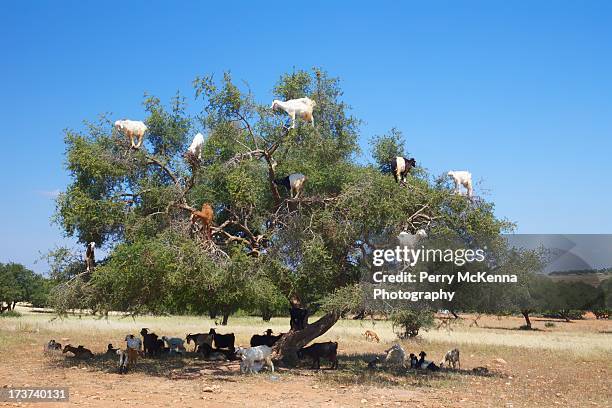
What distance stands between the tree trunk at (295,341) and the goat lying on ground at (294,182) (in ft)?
15.7

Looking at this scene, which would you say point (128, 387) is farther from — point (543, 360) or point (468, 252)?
point (543, 360)

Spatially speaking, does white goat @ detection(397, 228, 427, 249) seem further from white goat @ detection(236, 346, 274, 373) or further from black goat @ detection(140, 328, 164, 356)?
black goat @ detection(140, 328, 164, 356)

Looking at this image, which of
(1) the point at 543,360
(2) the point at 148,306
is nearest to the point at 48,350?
(2) the point at 148,306

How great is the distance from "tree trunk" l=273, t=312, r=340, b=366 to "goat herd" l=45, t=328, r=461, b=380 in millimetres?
325

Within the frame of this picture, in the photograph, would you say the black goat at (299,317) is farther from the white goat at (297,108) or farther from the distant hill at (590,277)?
the distant hill at (590,277)

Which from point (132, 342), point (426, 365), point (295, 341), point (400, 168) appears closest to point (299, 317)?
point (295, 341)

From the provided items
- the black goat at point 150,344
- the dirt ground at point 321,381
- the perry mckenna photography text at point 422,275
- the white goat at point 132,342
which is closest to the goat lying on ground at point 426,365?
the dirt ground at point 321,381

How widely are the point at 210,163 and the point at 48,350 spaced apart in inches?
382

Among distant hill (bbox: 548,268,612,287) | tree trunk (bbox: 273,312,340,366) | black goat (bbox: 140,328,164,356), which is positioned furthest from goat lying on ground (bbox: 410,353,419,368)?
distant hill (bbox: 548,268,612,287)

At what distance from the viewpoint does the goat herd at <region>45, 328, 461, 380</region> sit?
17688mm

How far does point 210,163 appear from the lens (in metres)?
19.6

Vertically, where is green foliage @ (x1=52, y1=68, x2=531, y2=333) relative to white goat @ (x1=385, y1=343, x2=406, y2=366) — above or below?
above

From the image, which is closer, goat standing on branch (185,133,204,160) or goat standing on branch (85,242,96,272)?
goat standing on branch (185,133,204,160)

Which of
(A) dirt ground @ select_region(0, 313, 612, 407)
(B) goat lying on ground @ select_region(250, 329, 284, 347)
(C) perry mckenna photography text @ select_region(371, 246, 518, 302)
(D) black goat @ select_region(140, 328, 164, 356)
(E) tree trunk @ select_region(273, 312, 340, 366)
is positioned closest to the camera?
(A) dirt ground @ select_region(0, 313, 612, 407)
